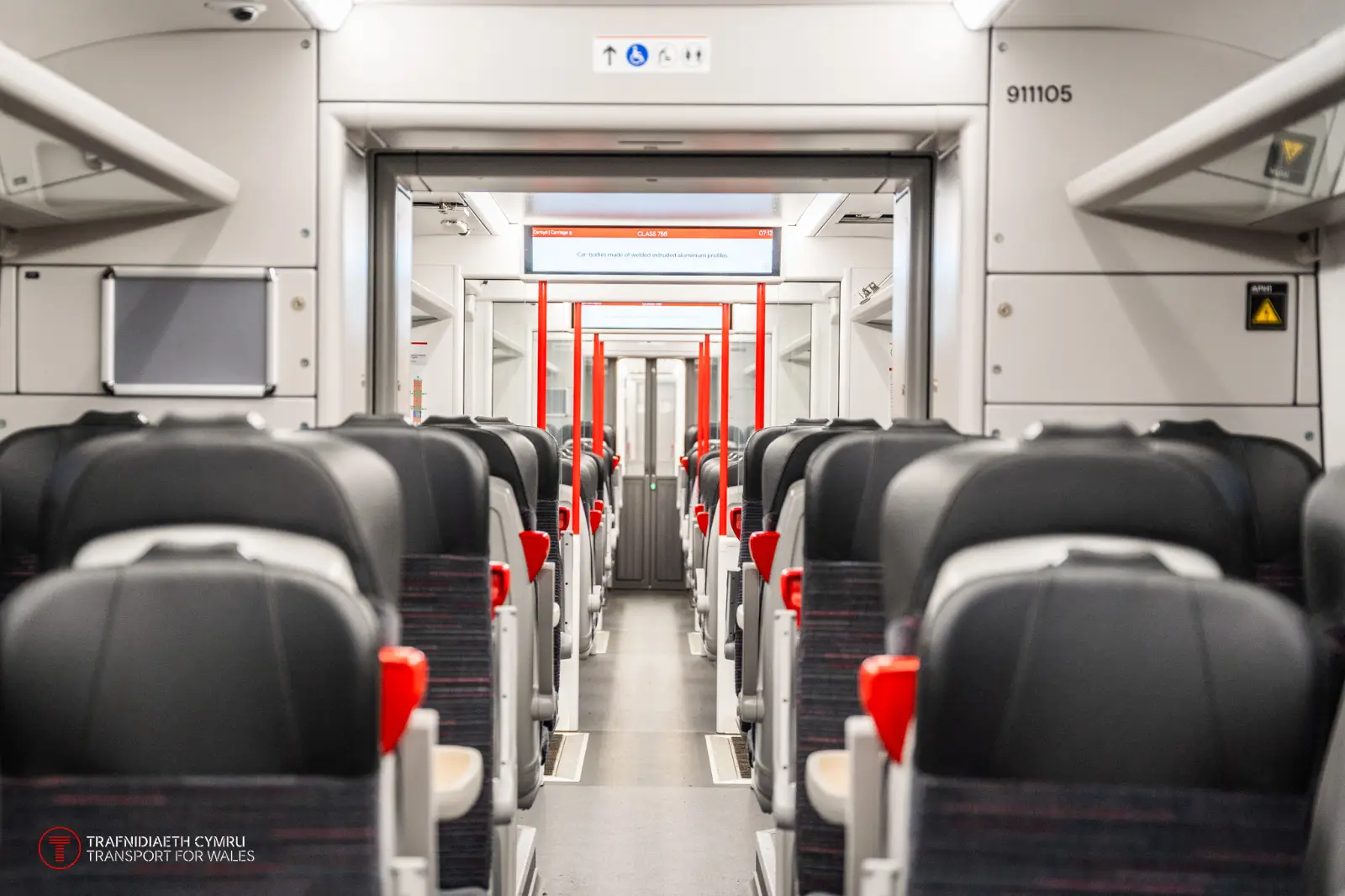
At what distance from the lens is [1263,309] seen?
3877 mm

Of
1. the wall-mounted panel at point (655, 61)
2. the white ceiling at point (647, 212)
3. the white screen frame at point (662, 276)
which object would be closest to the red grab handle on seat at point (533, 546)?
the wall-mounted panel at point (655, 61)

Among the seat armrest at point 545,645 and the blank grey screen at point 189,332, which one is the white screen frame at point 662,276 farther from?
the blank grey screen at point 189,332

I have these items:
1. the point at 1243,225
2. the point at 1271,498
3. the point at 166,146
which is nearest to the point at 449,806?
the point at 166,146

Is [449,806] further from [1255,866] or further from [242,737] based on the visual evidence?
[1255,866]

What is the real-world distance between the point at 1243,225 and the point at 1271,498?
1095mm

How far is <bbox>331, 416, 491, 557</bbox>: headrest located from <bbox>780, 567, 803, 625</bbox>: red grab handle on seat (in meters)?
0.91

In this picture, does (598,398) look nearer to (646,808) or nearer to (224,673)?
(646,808)

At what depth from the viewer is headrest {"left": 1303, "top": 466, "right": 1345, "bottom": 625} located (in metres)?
1.70

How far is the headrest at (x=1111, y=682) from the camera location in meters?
1.26

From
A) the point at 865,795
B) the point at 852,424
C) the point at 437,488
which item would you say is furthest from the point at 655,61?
the point at 865,795

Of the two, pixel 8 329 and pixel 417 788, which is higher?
pixel 8 329

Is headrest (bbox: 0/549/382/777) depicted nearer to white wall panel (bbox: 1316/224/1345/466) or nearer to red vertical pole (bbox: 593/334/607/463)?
white wall panel (bbox: 1316/224/1345/466)

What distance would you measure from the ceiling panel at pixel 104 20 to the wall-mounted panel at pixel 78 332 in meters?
0.82

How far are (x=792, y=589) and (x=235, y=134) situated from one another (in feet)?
8.68
